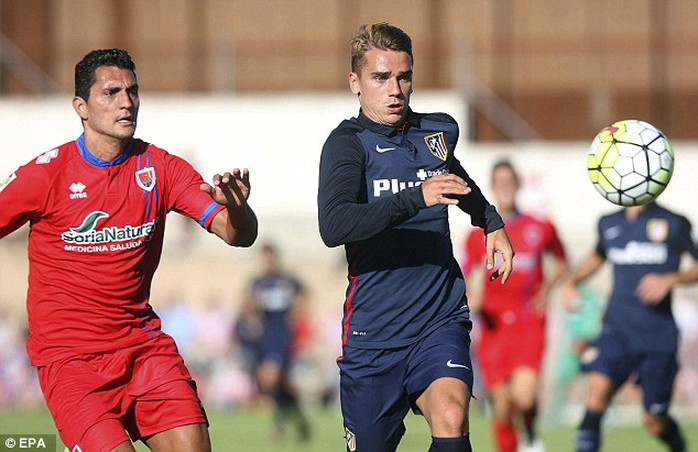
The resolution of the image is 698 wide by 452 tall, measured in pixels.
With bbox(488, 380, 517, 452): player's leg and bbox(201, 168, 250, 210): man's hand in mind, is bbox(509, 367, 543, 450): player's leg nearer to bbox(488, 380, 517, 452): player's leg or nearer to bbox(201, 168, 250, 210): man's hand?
bbox(488, 380, 517, 452): player's leg

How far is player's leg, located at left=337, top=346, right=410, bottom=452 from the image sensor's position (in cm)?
610

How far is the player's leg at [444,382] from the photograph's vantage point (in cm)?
570

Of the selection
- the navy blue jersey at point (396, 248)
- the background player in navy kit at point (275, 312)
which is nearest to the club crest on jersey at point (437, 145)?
the navy blue jersey at point (396, 248)

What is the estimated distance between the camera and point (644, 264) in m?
9.73

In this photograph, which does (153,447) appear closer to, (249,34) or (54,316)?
(54,316)

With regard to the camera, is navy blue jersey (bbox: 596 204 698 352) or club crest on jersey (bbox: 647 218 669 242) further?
club crest on jersey (bbox: 647 218 669 242)

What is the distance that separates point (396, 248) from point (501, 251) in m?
0.52

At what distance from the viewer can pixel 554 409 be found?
16234 mm

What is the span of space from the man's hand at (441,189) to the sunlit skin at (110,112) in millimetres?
1604

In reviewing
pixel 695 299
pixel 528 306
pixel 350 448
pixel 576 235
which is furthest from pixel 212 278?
pixel 350 448

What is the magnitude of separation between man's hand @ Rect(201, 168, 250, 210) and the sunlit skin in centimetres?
57

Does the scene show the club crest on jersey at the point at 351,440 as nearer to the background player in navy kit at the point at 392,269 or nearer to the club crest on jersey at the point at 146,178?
the background player in navy kit at the point at 392,269

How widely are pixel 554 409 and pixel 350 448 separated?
10467 millimetres

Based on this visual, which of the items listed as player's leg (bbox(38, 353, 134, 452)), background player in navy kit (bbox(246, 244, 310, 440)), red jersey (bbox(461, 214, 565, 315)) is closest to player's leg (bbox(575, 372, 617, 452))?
red jersey (bbox(461, 214, 565, 315))
